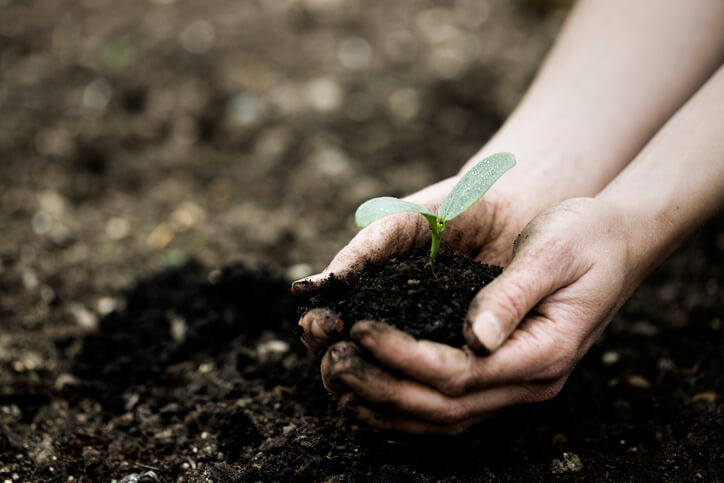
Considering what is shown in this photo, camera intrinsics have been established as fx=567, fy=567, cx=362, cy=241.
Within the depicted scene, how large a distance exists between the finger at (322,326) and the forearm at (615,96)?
804 mm

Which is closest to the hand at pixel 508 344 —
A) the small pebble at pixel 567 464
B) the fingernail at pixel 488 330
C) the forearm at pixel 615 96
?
the fingernail at pixel 488 330

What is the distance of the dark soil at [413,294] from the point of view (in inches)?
49.9

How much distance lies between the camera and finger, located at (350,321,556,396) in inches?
45.0

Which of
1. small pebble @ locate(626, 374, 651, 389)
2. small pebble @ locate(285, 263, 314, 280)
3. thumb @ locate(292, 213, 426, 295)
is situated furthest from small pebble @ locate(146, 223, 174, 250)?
small pebble @ locate(626, 374, 651, 389)

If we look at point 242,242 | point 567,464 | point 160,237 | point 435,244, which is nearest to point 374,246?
point 435,244

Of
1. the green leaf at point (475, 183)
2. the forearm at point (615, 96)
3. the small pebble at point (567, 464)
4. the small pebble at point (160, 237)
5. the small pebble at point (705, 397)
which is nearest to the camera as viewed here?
the green leaf at point (475, 183)

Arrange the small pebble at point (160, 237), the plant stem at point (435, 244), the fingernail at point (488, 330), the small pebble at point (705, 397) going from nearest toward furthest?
the fingernail at point (488, 330), the plant stem at point (435, 244), the small pebble at point (705, 397), the small pebble at point (160, 237)

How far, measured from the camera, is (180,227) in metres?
2.71

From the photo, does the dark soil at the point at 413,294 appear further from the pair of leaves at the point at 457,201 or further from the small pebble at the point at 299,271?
the small pebble at the point at 299,271

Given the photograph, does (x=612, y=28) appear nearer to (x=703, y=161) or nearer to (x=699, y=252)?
(x=703, y=161)

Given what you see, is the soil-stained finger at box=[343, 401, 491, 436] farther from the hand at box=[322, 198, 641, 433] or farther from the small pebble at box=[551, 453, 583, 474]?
the small pebble at box=[551, 453, 583, 474]

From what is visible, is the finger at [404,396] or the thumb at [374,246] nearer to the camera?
the finger at [404,396]

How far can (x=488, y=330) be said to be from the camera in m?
1.14

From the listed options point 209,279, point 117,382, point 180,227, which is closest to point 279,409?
point 117,382
